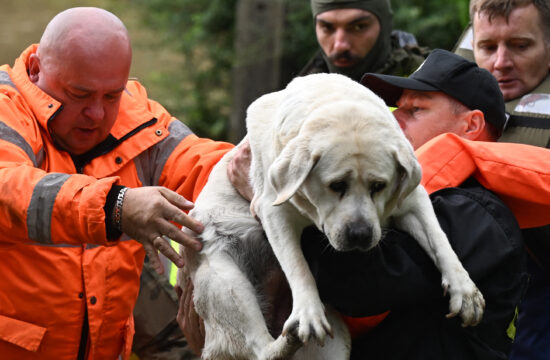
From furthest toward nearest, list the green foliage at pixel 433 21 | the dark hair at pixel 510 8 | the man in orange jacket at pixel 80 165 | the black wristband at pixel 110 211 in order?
1. the green foliage at pixel 433 21
2. the dark hair at pixel 510 8
3. the man in orange jacket at pixel 80 165
4. the black wristband at pixel 110 211

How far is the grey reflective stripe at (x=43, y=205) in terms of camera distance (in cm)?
317

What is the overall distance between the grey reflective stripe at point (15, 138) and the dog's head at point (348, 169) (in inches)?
54.1

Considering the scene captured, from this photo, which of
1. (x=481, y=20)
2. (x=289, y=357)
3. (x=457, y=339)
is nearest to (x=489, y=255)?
(x=457, y=339)

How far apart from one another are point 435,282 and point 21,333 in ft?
7.03

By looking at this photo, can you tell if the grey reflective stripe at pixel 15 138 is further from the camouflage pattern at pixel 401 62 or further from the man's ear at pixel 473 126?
the camouflage pattern at pixel 401 62

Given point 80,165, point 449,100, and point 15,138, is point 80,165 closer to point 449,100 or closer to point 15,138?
point 15,138

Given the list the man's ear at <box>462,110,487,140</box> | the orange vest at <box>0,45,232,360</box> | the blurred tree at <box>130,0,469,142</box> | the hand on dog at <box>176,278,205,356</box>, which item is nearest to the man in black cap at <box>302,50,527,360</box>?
the man's ear at <box>462,110,487,140</box>

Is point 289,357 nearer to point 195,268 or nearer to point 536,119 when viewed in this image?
point 195,268

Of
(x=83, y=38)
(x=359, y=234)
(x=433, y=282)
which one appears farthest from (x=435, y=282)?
(x=83, y=38)

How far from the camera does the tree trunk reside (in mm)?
11203

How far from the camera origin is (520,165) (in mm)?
3055

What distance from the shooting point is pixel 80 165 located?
393cm

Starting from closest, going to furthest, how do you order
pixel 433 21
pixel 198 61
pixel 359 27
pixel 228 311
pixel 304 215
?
pixel 304 215 < pixel 228 311 < pixel 359 27 < pixel 433 21 < pixel 198 61

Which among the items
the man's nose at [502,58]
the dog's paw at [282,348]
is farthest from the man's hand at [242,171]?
the man's nose at [502,58]
